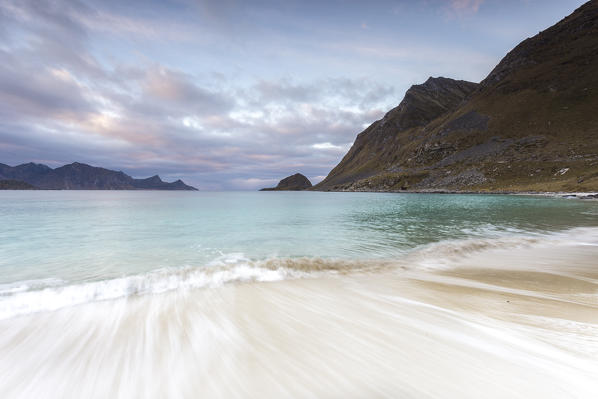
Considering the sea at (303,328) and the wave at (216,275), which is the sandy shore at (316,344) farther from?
Answer: the wave at (216,275)

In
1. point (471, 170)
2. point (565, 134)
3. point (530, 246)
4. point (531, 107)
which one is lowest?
point (530, 246)

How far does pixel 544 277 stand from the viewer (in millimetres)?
6371

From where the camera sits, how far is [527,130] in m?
104

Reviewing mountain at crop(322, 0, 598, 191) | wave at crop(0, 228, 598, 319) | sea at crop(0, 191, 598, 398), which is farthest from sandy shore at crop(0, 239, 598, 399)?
mountain at crop(322, 0, 598, 191)

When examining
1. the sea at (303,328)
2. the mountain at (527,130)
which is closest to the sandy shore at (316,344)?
the sea at (303,328)

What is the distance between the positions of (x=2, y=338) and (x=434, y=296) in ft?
24.0

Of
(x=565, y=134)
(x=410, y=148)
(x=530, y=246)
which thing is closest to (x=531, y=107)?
(x=565, y=134)

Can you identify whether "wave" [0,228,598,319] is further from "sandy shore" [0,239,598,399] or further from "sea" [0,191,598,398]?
"sandy shore" [0,239,598,399]

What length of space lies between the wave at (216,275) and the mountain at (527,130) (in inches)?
2898

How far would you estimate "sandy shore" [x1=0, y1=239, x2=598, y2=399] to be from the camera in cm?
258

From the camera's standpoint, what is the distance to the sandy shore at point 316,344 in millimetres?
2580

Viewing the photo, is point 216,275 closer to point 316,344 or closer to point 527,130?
point 316,344

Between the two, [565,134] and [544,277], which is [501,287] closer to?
[544,277]

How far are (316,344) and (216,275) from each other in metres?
4.14
